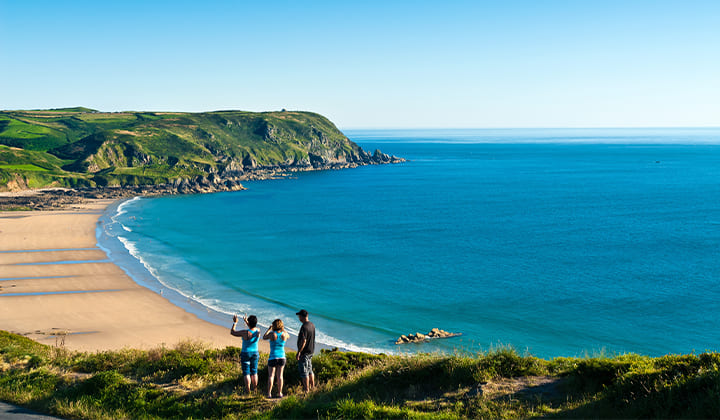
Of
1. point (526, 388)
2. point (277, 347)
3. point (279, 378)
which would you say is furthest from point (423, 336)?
point (277, 347)

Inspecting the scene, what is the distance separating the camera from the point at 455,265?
60.1 meters

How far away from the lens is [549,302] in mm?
45750

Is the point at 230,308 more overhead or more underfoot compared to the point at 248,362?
more underfoot

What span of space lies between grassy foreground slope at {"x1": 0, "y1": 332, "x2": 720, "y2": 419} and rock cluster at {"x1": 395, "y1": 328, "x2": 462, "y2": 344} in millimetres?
21775

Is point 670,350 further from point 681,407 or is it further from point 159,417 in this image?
point 159,417

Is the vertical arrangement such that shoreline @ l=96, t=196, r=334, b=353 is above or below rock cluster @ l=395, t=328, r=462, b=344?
below

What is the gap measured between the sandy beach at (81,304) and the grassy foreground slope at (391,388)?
26.5 ft

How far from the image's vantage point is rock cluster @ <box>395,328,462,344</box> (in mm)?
37125

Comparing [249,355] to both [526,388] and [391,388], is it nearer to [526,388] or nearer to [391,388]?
[391,388]

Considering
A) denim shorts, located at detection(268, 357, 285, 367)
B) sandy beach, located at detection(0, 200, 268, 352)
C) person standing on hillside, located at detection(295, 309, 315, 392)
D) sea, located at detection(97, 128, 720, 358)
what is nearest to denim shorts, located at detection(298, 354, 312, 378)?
person standing on hillside, located at detection(295, 309, 315, 392)

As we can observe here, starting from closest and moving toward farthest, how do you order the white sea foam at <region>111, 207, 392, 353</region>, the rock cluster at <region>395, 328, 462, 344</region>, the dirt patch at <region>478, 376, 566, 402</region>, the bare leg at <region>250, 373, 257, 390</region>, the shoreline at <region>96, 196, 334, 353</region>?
the dirt patch at <region>478, 376, 566, 402</region> < the bare leg at <region>250, 373, 257, 390</region> < the white sea foam at <region>111, 207, 392, 353</region> < the rock cluster at <region>395, 328, 462, 344</region> < the shoreline at <region>96, 196, 334, 353</region>

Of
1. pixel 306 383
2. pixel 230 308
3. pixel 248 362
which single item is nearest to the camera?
pixel 306 383

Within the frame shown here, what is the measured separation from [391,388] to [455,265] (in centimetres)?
4796

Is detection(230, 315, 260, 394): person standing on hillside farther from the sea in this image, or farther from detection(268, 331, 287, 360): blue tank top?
the sea
